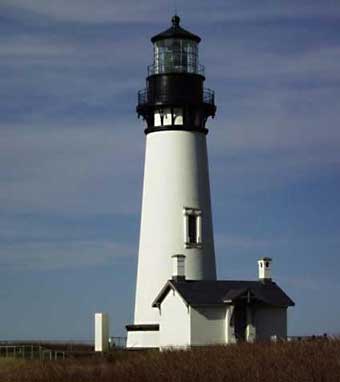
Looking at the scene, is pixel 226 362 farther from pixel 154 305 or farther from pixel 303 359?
pixel 154 305

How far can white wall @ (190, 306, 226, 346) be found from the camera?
35281 millimetres

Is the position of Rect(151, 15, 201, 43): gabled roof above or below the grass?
above

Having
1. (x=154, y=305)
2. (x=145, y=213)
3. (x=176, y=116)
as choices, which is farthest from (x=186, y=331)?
(x=176, y=116)

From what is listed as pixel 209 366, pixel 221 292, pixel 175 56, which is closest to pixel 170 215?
pixel 221 292

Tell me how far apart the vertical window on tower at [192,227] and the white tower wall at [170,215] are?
0.10ft

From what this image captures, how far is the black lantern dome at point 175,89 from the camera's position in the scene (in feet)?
124

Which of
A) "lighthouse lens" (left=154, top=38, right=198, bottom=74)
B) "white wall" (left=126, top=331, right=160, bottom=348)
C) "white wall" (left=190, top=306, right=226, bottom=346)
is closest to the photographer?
"white wall" (left=190, top=306, right=226, bottom=346)

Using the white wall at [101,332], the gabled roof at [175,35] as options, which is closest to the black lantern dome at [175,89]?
the gabled roof at [175,35]

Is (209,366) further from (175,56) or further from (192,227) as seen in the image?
(175,56)

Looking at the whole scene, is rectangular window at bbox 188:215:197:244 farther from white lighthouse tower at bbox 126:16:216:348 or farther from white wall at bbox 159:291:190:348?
white wall at bbox 159:291:190:348

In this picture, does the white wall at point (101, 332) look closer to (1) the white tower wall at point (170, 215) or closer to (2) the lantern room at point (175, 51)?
(1) the white tower wall at point (170, 215)

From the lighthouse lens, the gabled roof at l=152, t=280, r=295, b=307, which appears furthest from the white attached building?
the lighthouse lens

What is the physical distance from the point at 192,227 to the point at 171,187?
1.44 meters

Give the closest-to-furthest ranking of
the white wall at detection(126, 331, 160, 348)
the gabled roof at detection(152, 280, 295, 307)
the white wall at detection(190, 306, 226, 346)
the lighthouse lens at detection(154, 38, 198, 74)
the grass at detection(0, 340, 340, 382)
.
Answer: the grass at detection(0, 340, 340, 382)
the white wall at detection(190, 306, 226, 346)
the gabled roof at detection(152, 280, 295, 307)
the white wall at detection(126, 331, 160, 348)
the lighthouse lens at detection(154, 38, 198, 74)
